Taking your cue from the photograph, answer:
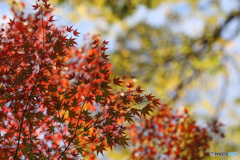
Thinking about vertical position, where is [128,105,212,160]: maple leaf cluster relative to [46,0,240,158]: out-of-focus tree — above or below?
below

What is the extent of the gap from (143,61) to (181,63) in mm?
1751

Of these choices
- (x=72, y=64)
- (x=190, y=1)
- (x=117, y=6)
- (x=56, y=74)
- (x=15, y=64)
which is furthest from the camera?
(x=190, y=1)

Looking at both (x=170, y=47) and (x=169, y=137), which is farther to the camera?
(x=170, y=47)

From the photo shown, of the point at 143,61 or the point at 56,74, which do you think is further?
the point at 143,61

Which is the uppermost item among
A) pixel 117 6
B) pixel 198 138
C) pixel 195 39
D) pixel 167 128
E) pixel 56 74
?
pixel 117 6

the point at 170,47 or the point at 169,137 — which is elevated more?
the point at 170,47

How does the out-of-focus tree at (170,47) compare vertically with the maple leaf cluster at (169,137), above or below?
above

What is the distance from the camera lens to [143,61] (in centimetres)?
1056

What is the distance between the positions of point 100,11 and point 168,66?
3.84 meters

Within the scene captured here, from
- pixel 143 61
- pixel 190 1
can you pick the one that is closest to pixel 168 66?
pixel 143 61

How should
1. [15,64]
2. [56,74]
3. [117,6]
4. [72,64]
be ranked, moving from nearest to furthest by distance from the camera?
[15,64] < [56,74] < [72,64] < [117,6]

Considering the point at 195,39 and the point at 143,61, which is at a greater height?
the point at 195,39

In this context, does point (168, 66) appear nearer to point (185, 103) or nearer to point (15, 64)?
point (185, 103)

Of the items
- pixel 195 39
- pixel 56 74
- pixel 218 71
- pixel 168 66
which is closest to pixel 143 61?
pixel 168 66
